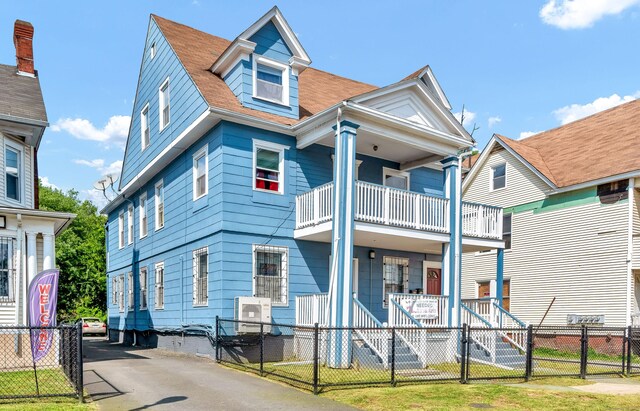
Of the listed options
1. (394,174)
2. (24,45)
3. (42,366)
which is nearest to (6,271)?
(42,366)

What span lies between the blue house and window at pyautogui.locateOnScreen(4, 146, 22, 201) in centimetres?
427

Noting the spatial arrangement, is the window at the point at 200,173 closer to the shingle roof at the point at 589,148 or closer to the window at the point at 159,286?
the window at the point at 159,286

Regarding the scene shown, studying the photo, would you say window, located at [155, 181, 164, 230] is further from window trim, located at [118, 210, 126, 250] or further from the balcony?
the balcony

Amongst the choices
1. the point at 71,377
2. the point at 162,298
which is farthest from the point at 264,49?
the point at 71,377

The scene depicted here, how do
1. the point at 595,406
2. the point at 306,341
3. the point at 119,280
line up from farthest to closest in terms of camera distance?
1. the point at 119,280
2. the point at 306,341
3. the point at 595,406

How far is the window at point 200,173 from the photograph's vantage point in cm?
1592

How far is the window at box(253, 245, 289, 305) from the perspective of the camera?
15133 mm

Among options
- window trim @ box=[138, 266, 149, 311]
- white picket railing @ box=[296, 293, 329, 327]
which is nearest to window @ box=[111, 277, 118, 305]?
window trim @ box=[138, 266, 149, 311]

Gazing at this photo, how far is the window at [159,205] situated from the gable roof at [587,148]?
14.5 meters

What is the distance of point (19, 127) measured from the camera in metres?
14.6

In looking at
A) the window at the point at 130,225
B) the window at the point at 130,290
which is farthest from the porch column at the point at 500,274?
the window at the point at 130,225

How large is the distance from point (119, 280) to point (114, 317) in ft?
5.33

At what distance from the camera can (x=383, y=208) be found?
1500 centimetres

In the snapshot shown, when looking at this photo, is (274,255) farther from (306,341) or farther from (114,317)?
(114,317)
